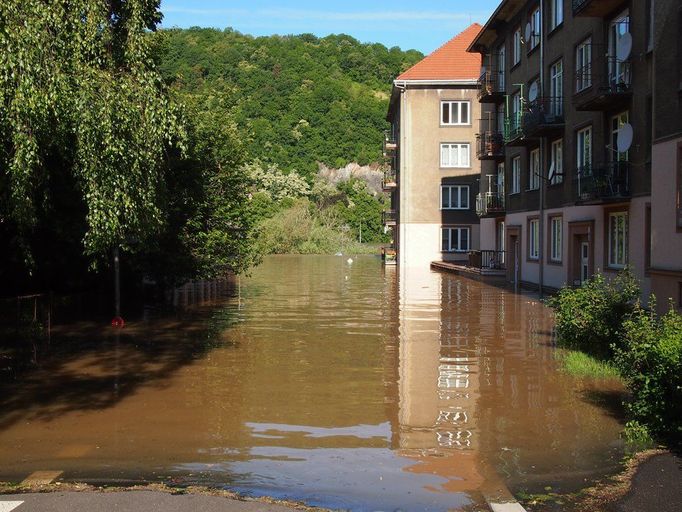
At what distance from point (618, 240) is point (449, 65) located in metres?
32.0

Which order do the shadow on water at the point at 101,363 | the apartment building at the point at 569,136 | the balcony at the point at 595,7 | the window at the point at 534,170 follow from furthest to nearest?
the window at the point at 534,170 < the balcony at the point at 595,7 < the apartment building at the point at 569,136 < the shadow on water at the point at 101,363

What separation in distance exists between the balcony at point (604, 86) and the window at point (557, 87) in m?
2.53

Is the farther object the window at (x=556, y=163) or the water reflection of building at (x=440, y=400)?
the window at (x=556, y=163)

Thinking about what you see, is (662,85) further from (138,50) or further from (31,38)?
(31,38)

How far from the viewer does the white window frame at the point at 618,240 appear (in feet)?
69.6

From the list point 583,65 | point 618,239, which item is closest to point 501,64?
point 583,65

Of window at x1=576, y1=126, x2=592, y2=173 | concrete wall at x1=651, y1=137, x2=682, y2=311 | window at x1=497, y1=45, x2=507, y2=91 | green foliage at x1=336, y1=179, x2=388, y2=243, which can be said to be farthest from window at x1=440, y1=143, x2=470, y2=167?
green foliage at x1=336, y1=179, x2=388, y2=243

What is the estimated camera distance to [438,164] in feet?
165

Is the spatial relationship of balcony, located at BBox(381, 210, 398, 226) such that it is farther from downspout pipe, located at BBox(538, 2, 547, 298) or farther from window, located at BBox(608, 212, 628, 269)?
window, located at BBox(608, 212, 628, 269)

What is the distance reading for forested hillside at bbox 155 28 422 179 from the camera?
105188 mm

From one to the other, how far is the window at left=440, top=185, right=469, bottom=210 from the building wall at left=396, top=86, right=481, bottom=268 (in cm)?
27

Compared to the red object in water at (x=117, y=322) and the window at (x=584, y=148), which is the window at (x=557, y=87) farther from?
the red object in water at (x=117, y=322)

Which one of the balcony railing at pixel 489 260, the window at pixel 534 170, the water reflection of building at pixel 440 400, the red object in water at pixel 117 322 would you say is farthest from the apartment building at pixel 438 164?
the red object in water at pixel 117 322

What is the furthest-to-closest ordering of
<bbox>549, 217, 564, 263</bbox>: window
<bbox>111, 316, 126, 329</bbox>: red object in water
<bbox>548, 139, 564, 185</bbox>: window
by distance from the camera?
<bbox>549, 217, 564, 263</bbox>: window < <bbox>548, 139, 564, 185</bbox>: window < <bbox>111, 316, 126, 329</bbox>: red object in water
